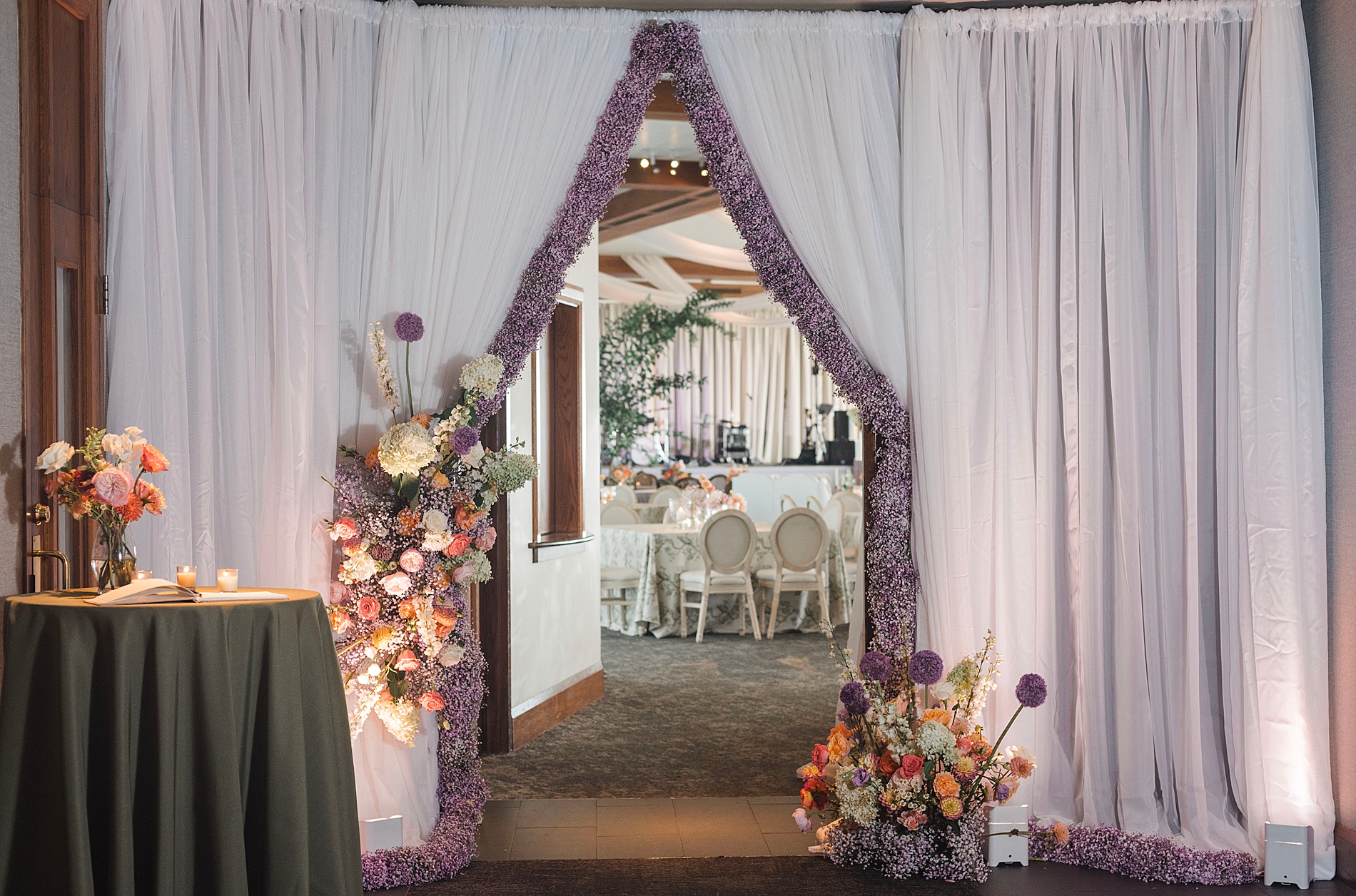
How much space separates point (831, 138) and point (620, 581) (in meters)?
4.69

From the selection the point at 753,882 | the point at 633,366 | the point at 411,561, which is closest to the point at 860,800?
the point at 753,882

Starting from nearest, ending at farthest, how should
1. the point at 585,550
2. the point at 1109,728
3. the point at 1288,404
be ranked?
1. the point at 1288,404
2. the point at 1109,728
3. the point at 585,550

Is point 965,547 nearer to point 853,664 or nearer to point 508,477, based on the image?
point 853,664

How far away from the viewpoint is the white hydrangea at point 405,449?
336cm

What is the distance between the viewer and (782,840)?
375cm

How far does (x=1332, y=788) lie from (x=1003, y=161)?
2.44 m

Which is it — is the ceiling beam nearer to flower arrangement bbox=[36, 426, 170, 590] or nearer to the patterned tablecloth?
the patterned tablecloth

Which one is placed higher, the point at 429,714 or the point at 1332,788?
the point at 429,714

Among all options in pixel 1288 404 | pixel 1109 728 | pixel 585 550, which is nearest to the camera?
pixel 1288 404

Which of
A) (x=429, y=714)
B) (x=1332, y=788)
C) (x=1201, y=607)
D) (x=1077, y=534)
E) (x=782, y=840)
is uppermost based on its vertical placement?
(x=1077, y=534)

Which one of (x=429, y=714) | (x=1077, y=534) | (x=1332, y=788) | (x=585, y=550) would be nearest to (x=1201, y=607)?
(x=1077, y=534)

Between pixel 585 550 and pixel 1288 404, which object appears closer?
pixel 1288 404

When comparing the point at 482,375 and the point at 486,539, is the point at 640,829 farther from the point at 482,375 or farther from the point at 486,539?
the point at 482,375

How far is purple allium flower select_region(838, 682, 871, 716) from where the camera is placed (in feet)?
11.2
